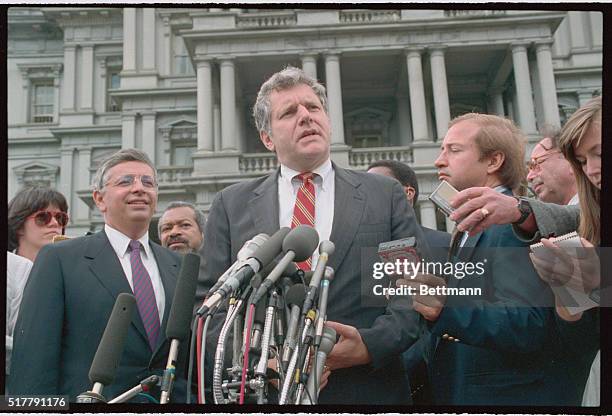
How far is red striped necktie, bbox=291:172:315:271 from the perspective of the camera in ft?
11.1

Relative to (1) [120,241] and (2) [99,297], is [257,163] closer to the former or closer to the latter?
(1) [120,241]

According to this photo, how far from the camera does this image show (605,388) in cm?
350

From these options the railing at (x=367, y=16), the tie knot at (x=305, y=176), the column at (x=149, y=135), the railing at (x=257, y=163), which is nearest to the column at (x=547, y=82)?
the railing at (x=367, y=16)

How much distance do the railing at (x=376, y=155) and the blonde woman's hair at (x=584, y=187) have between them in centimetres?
85

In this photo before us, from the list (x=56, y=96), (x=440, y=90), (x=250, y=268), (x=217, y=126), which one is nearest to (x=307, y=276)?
(x=250, y=268)

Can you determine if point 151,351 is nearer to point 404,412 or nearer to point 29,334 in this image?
point 29,334

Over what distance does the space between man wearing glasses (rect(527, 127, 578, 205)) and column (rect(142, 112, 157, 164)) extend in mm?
2052

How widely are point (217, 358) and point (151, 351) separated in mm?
1260


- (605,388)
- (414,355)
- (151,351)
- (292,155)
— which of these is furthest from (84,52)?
(605,388)

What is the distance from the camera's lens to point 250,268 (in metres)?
2.25

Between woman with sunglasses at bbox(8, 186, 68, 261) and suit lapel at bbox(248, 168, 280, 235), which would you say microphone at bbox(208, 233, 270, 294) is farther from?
woman with sunglasses at bbox(8, 186, 68, 261)

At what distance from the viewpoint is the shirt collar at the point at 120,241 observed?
359 cm

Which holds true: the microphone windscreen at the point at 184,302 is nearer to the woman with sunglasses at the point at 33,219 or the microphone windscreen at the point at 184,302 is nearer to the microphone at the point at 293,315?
the microphone at the point at 293,315

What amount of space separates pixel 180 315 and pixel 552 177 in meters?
2.08
